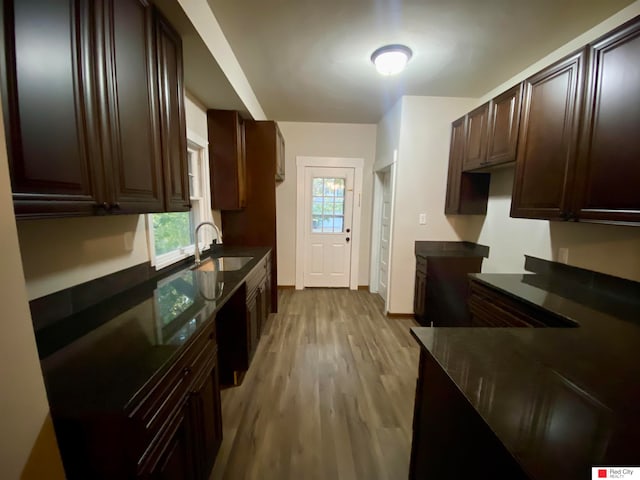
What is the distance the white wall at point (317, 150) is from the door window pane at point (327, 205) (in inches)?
13.1

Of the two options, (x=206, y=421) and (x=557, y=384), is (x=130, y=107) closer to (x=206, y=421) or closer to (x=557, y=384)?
(x=206, y=421)

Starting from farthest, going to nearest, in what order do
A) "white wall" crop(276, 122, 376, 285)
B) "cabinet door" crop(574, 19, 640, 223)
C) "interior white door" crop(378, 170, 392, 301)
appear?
"white wall" crop(276, 122, 376, 285) < "interior white door" crop(378, 170, 392, 301) < "cabinet door" crop(574, 19, 640, 223)

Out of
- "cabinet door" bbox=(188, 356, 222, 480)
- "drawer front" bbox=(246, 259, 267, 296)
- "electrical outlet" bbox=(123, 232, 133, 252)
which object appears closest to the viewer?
"cabinet door" bbox=(188, 356, 222, 480)

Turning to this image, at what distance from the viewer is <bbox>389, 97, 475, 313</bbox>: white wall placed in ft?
9.63

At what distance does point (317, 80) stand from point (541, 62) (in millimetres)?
1932

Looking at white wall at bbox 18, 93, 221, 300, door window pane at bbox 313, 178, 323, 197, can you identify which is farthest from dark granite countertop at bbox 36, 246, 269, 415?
door window pane at bbox 313, 178, 323, 197

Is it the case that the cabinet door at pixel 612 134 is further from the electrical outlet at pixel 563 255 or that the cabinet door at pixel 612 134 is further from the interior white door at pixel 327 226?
the interior white door at pixel 327 226

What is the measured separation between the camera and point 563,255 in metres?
1.92

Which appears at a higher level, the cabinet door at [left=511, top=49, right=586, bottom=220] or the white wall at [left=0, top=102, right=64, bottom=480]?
the cabinet door at [left=511, top=49, right=586, bottom=220]

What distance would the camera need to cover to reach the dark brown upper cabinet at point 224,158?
2678 millimetres

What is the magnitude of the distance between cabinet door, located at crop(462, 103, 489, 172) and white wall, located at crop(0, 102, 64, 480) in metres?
2.91

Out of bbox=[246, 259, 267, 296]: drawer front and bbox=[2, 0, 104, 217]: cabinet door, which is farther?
bbox=[246, 259, 267, 296]: drawer front

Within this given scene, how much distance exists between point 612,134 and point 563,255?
3.05 ft

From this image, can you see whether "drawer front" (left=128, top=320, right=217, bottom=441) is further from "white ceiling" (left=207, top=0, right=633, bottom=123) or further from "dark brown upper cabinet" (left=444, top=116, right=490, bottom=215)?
"dark brown upper cabinet" (left=444, top=116, right=490, bottom=215)
